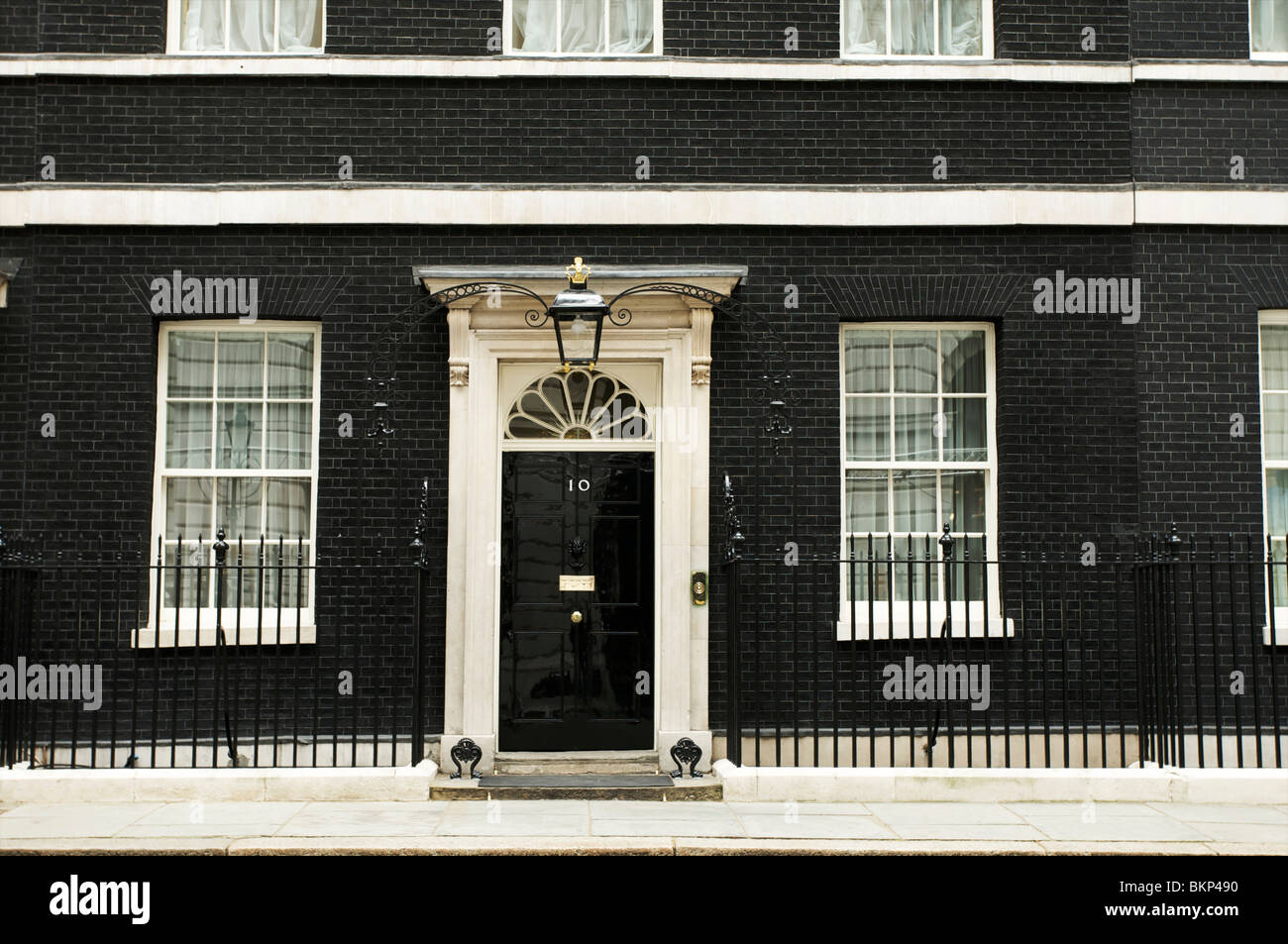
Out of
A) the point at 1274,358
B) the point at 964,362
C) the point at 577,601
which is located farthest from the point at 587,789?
the point at 1274,358

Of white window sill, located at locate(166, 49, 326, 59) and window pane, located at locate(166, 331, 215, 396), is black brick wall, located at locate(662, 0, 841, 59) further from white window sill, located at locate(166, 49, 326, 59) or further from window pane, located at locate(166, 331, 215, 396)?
window pane, located at locate(166, 331, 215, 396)

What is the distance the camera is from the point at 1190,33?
391 inches

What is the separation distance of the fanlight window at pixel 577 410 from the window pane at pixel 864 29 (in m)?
3.25

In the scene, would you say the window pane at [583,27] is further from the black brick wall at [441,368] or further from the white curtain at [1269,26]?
the white curtain at [1269,26]

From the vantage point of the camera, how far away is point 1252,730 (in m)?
9.41

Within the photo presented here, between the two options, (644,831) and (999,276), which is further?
(999,276)

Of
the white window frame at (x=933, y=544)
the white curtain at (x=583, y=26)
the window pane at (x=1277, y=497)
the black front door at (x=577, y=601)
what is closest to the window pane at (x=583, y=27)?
the white curtain at (x=583, y=26)

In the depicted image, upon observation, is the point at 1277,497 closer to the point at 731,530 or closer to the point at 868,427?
the point at 868,427

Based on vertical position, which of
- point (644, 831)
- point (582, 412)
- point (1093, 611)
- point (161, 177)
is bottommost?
point (644, 831)

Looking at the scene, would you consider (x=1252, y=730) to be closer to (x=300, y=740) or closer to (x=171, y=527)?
(x=300, y=740)

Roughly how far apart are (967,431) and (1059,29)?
10.3 feet

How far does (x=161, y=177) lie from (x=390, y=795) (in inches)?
192

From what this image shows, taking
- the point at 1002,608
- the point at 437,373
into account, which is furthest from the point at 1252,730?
the point at 437,373

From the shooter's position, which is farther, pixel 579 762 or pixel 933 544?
pixel 933 544
